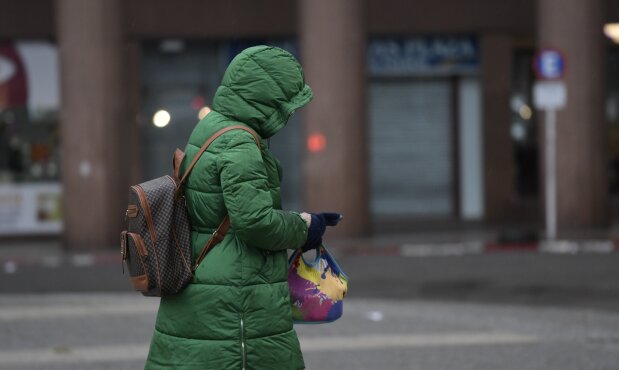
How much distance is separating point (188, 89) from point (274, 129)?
17685 mm

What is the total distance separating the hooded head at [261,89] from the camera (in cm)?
461

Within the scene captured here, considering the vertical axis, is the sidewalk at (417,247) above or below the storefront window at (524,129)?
below

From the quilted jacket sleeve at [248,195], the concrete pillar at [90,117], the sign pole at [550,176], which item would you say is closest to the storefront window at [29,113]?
the concrete pillar at [90,117]

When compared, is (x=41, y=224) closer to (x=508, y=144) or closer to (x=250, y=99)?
(x=508, y=144)

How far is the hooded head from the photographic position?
4.61m

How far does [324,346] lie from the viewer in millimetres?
9414

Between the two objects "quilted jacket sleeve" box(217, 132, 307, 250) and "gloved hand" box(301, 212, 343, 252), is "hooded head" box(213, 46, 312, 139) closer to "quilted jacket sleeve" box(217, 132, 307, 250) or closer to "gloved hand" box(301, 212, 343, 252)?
"quilted jacket sleeve" box(217, 132, 307, 250)

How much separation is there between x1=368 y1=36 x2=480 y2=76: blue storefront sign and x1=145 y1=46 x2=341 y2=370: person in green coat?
1791 cm

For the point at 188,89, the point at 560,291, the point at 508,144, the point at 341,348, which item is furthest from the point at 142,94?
the point at 341,348

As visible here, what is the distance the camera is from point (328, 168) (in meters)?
20.1

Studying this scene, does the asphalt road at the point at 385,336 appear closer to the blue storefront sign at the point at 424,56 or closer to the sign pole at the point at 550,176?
the sign pole at the point at 550,176

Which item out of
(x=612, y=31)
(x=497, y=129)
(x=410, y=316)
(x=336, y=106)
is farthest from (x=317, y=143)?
(x=410, y=316)

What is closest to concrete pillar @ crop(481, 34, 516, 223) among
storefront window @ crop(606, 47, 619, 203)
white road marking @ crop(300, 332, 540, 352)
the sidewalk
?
the sidewalk

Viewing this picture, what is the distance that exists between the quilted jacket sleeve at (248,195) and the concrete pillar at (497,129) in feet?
60.2
